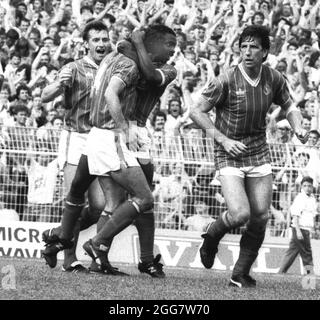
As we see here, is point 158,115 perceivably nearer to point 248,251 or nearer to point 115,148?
point 115,148

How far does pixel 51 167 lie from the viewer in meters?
14.6

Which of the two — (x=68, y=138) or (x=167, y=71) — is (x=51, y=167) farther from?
(x=167, y=71)

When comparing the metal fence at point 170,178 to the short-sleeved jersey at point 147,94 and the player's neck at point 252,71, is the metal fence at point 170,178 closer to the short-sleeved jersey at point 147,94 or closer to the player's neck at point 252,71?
the short-sleeved jersey at point 147,94

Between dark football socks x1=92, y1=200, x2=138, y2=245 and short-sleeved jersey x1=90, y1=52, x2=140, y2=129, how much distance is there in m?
0.82

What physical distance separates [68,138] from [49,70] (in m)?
8.13

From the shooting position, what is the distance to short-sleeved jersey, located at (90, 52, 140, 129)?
1013cm

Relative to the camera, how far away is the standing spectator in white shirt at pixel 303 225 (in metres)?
14.5

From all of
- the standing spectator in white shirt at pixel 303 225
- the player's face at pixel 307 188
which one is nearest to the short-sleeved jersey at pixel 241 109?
the standing spectator in white shirt at pixel 303 225

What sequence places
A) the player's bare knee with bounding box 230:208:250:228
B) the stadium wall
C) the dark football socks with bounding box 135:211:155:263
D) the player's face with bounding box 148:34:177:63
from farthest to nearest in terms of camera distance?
the stadium wall < the dark football socks with bounding box 135:211:155:263 < the player's face with bounding box 148:34:177:63 < the player's bare knee with bounding box 230:208:250:228

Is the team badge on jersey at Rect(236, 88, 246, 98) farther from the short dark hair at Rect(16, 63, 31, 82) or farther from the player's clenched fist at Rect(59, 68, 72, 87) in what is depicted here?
the short dark hair at Rect(16, 63, 31, 82)

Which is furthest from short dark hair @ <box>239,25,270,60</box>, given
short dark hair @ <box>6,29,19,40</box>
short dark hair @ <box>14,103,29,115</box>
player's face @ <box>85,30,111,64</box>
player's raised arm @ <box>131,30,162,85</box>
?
short dark hair @ <box>6,29,19,40</box>

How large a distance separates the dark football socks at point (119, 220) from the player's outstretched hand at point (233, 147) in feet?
3.58

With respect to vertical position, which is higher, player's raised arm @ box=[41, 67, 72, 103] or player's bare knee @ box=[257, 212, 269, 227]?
player's raised arm @ box=[41, 67, 72, 103]
